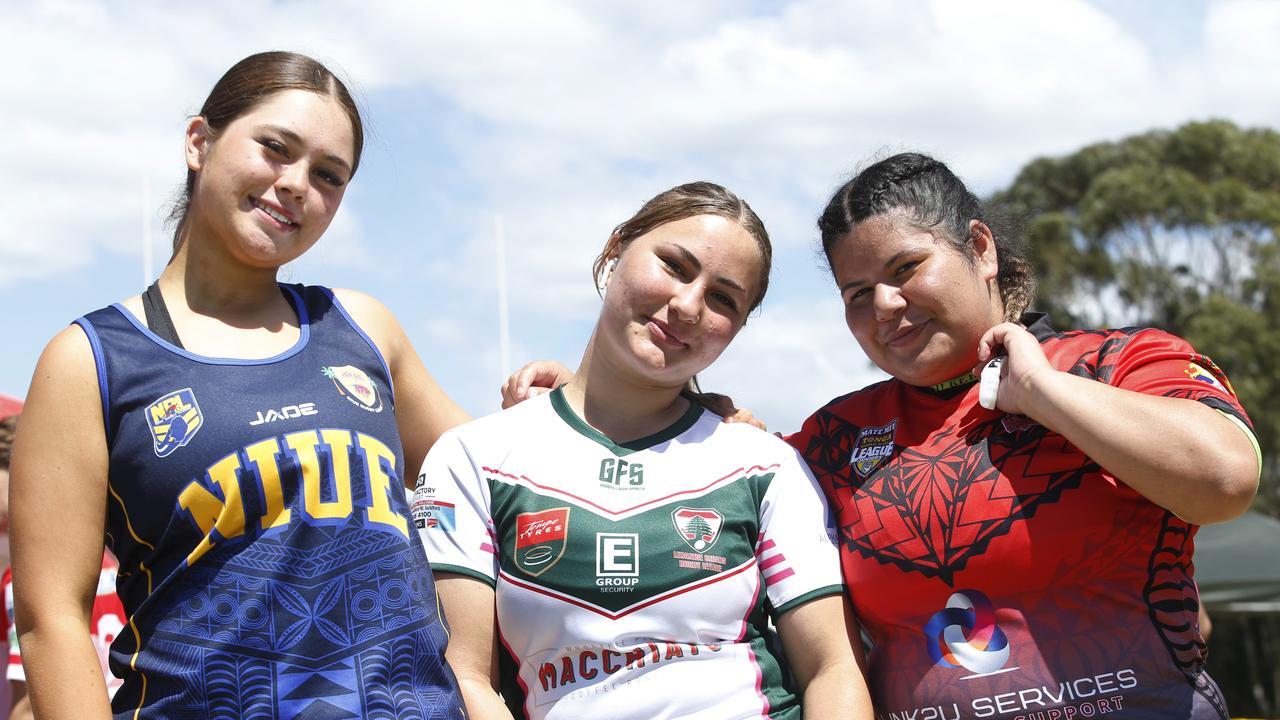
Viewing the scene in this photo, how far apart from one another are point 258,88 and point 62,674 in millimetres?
1230

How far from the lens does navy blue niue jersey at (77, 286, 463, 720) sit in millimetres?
2139

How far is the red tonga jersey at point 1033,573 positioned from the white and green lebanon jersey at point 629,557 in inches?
7.7

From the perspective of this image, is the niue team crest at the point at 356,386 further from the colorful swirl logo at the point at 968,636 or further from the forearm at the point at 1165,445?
the forearm at the point at 1165,445

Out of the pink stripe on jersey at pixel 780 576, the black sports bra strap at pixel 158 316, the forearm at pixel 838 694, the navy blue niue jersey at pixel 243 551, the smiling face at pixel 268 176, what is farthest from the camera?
the pink stripe on jersey at pixel 780 576

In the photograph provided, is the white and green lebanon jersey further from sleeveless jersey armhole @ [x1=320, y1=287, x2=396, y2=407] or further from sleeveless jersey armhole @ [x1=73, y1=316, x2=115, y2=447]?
sleeveless jersey armhole @ [x1=73, y1=316, x2=115, y2=447]

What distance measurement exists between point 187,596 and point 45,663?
257mm

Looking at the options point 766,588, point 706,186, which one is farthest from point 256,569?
point 706,186

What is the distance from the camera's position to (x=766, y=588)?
8.66ft

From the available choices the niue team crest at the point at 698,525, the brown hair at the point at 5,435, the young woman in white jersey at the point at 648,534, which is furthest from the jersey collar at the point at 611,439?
the brown hair at the point at 5,435

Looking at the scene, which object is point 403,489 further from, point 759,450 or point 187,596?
point 759,450

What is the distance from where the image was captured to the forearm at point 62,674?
2035 millimetres

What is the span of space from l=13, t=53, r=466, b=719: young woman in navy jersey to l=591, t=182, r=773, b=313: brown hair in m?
0.82

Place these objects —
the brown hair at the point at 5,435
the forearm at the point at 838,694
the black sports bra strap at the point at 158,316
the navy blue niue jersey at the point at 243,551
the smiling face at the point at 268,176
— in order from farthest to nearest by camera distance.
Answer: the brown hair at the point at 5,435 → the forearm at the point at 838,694 → the smiling face at the point at 268,176 → the black sports bra strap at the point at 158,316 → the navy blue niue jersey at the point at 243,551

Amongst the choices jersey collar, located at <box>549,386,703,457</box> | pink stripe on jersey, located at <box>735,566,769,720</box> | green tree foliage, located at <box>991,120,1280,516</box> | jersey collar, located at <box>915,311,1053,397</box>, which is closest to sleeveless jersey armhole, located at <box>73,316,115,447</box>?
jersey collar, located at <box>549,386,703,457</box>
